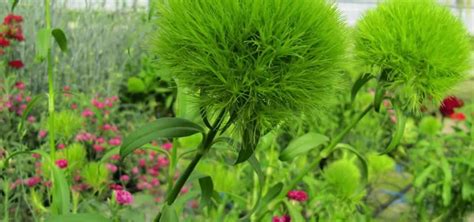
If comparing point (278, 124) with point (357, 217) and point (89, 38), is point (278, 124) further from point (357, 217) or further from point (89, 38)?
point (89, 38)

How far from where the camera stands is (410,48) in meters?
0.87

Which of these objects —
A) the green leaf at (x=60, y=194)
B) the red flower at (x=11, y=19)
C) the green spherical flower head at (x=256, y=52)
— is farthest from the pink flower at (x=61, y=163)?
the red flower at (x=11, y=19)

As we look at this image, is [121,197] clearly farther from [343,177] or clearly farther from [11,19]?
[11,19]

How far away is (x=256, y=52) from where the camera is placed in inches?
25.8

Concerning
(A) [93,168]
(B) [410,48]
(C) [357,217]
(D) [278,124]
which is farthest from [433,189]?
(D) [278,124]

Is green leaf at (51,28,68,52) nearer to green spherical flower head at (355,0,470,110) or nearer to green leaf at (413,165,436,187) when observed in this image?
green spherical flower head at (355,0,470,110)

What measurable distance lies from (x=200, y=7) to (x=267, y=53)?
0.28 ft

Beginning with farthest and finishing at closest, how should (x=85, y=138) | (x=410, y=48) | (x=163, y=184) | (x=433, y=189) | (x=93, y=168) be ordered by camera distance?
(x=163, y=184)
(x=85, y=138)
(x=433, y=189)
(x=93, y=168)
(x=410, y=48)

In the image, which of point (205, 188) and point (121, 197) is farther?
point (121, 197)

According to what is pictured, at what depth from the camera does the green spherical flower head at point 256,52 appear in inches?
25.3

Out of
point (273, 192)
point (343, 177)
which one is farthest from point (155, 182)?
point (273, 192)

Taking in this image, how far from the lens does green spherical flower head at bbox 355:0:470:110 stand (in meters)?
0.87

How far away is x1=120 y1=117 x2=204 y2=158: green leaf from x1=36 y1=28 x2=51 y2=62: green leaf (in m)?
0.50

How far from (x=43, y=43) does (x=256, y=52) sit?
669 millimetres
